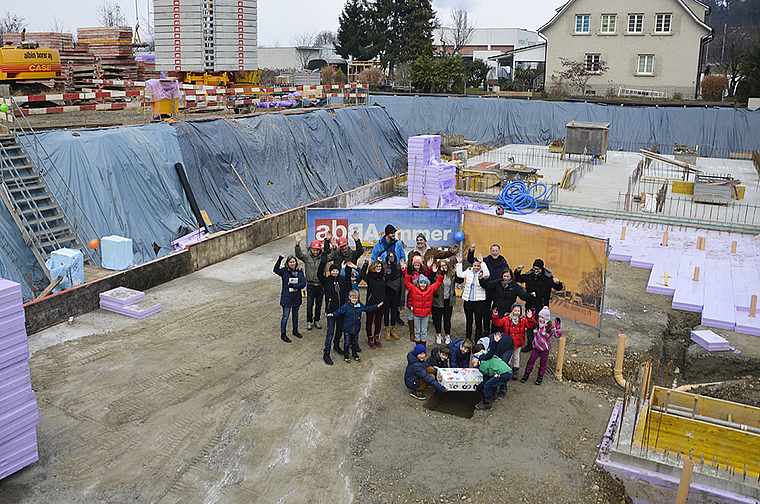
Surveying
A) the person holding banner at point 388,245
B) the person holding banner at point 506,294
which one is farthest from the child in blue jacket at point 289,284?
the person holding banner at point 506,294

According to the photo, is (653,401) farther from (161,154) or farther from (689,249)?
(161,154)

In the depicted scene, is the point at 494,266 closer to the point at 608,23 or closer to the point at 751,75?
the point at 751,75

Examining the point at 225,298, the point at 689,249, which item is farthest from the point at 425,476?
the point at 689,249

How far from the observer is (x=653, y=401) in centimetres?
884

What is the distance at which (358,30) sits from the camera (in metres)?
61.8

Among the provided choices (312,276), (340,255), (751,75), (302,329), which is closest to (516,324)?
(340,255)

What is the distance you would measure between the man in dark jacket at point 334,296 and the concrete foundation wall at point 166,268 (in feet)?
15.9

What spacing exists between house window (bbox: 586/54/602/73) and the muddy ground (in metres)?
37.5

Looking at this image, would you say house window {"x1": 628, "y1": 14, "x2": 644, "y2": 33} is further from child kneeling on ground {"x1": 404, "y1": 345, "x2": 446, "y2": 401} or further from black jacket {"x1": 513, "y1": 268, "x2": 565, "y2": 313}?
child kneeling on ground {"x1": 404, "y1": 345, "x2": 446, "y2": 401}

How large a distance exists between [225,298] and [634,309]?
8.62m

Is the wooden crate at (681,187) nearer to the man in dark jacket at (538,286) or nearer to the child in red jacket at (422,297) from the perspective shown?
the man in dark jacket at (538,286)

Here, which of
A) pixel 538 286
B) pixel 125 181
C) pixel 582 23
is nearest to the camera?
pixel 538 286

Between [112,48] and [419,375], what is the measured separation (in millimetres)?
23991

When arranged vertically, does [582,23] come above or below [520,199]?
above
